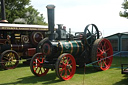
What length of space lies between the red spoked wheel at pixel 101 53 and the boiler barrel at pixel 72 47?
1.87ft

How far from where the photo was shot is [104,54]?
767 cm

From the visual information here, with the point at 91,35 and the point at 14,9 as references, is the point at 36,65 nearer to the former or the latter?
the point at 91,35

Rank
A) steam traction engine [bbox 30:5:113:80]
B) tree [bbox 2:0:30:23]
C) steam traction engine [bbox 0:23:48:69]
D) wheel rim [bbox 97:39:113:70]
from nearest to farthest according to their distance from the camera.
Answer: steam traction engine [bbox 30:5:113:80]
wheel rim [bbox 97:39:113:70]
steam traction engine [bbox 0:23:48:69]
tree [bbox 2:0:30:23]

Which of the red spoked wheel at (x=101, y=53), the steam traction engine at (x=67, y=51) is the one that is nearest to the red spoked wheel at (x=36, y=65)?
the steam traction engine at (x=67, y=51)

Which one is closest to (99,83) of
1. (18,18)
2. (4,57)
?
(4,57)

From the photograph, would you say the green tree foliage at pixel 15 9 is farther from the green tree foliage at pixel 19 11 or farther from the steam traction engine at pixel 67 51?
the steam traction engine at pixel 67 51

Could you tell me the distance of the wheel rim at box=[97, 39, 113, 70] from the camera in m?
7.55

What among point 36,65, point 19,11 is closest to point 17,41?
point 36,65

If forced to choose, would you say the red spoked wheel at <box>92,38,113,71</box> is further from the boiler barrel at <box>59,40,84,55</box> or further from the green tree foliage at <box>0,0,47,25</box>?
the green tree foliage at <box>0,0,47,25</box>

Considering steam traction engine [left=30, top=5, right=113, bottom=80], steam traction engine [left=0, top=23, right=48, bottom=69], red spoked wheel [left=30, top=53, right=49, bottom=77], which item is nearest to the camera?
steam traction engine [left=30, top=5, right=113, bottom=80]

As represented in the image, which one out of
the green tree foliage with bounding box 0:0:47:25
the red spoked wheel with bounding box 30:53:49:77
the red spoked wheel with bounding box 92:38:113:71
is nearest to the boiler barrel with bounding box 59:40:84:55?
the red spoked wheel with bounding box 92:38:113:71

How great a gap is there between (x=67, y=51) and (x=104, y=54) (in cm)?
194

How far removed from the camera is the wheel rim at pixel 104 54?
24.8 feet

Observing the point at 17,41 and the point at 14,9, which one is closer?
the point at 17,41
